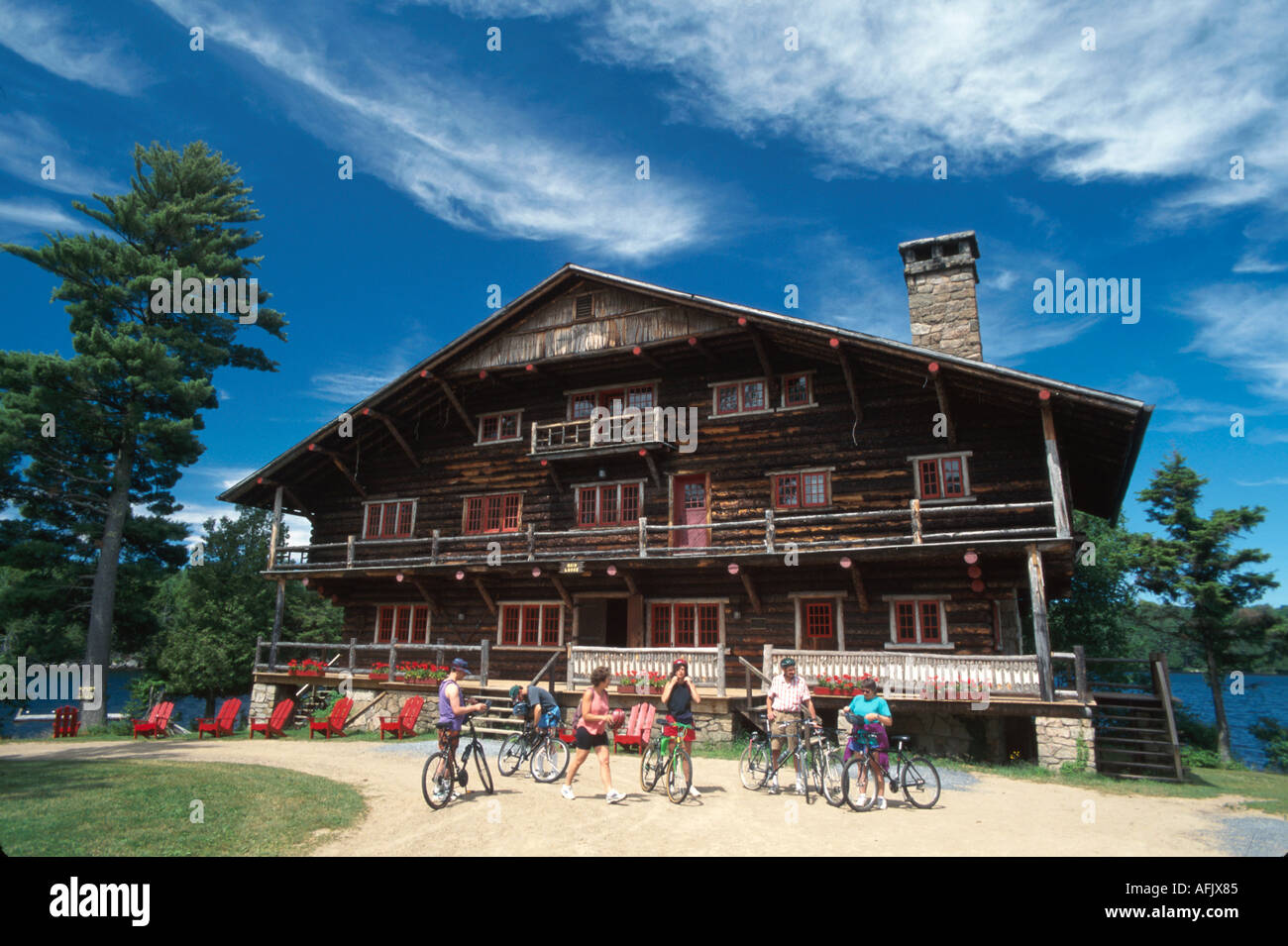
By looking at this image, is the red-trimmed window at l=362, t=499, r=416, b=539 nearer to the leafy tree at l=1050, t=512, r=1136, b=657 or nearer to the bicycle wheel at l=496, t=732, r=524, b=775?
the bicycle wheel at l=496, t=732, r=524, b=775

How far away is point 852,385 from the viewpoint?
19875mm

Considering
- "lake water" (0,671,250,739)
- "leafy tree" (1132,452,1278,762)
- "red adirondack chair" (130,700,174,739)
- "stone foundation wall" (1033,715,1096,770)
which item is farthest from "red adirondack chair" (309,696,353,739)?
"leafy tree" (1132,452,1278,762)

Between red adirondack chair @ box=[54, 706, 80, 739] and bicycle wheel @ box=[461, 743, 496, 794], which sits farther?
red adirondack chair @ box=[54, 706, 80, 739]

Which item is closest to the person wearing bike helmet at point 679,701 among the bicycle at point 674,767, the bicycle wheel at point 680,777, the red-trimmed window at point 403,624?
the bicycle at point 674,767

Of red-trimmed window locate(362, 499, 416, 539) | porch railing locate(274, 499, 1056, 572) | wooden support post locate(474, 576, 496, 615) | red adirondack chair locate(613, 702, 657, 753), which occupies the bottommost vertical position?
red adirondack chair locate(613, 702, 657, 753)

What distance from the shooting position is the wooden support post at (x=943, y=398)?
18.1 m

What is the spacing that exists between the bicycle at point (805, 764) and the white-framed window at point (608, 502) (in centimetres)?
→ 1135

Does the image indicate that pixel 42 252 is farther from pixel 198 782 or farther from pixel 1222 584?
Result: pixel 1222 584

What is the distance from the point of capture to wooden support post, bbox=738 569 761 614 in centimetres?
1992

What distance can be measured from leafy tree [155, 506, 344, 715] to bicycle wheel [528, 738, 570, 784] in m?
25.7

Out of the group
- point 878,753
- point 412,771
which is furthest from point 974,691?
point 412,771

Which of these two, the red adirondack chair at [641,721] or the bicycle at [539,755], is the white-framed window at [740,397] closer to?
the red adirondack chair at [641,721]
